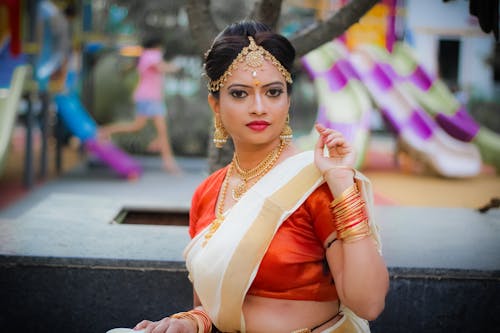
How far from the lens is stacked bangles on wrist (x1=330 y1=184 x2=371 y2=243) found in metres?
1.78

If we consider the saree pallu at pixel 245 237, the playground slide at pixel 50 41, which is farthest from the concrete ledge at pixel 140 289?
the playground slide at pixel 50 41

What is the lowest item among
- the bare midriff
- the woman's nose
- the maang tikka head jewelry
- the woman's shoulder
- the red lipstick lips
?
the bare midriff

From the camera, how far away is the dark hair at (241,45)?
6.81 feet

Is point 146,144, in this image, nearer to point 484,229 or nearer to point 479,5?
point 484,229

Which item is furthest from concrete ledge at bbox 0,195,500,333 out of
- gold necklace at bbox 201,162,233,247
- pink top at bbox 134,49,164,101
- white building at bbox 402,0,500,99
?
white building at bbox 402,0,500,99

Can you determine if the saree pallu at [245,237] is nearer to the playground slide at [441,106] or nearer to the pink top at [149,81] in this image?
the pink top at [149,81]

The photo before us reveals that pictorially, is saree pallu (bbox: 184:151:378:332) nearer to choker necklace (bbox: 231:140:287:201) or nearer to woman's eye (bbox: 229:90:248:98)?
choker necklace (bbox: 231:140:287:201)

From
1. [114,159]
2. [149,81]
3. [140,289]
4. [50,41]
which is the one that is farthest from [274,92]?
[50,41]

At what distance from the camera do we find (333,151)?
75.3 inches

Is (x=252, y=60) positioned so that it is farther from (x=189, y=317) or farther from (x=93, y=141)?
(x=93, y=141)

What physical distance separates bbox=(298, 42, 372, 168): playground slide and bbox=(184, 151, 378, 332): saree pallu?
6.90 metres

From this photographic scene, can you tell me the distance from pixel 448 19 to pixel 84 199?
1767 cm

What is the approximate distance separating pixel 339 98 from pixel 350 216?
27.2ft

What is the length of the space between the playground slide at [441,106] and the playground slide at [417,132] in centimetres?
18
